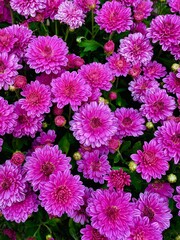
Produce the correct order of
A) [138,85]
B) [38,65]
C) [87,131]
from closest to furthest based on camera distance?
[87,131] < [38,65] < [138,85]

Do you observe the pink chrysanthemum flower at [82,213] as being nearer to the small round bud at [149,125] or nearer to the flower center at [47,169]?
the flower center at [47,169]

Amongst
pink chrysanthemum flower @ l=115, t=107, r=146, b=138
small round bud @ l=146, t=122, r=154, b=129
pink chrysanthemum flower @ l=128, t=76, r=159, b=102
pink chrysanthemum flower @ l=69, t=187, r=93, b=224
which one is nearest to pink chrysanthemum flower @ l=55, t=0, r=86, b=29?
pink chrysanthemum flower @ l=128, t=76, r=159, b=102

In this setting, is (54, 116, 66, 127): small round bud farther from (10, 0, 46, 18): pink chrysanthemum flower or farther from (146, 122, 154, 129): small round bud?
(10, 0, 46, 18): pink chrysanthemum flower

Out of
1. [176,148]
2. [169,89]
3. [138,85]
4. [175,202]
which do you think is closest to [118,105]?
[138,85]

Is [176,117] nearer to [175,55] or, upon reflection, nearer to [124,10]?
[175,55]

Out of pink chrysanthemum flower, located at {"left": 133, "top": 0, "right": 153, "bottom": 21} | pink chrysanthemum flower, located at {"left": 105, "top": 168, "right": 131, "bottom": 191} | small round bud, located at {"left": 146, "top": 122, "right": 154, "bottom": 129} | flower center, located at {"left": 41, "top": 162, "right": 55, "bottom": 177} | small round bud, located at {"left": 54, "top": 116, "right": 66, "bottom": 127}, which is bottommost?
pink chrysanthemum flower, located at {"left": 105, "top": 168, "right": 131, "bottom": 191}
